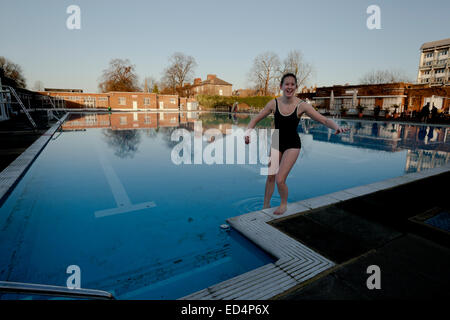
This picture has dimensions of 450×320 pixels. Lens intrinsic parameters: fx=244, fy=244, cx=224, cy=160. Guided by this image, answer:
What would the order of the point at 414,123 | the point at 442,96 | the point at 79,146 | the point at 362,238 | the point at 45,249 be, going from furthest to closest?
the point at 442,96 < the point at 414,123 < the point at 79,146 < the point at 45,249 < the point at 362,238

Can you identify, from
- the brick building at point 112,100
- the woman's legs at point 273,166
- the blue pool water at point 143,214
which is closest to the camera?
the blue pool water at point 143,214

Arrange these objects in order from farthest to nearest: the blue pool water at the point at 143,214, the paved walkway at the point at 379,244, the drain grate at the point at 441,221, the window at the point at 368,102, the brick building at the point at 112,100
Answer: the brick building at the point at 112,100, the window at the point at 368,102, the drain grate at the point at 441,221, the blue pool water at the point at 143,214, the paved walkway at the point at 379,244

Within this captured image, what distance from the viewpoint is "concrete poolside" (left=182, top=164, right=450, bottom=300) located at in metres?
1.94

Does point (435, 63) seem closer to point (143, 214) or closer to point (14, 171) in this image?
point (143, 214)

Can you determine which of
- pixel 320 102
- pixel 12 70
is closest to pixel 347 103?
pixel 320 102

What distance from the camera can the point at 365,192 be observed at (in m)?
4.41

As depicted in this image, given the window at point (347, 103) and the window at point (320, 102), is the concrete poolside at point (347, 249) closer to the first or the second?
the window at point (347, 103)

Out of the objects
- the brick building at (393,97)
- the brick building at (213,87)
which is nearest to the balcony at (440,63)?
the brick building at (393,97)

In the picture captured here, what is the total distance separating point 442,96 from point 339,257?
3422 cm

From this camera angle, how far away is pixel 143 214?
4.01 m

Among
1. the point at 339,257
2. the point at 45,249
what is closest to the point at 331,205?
the point at 339,257

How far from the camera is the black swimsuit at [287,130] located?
3057 millimetres

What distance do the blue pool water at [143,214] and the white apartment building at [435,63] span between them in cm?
6020
